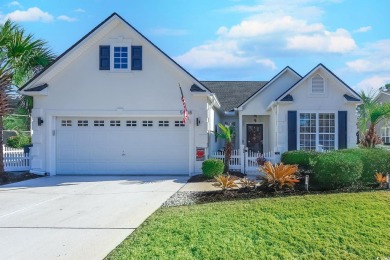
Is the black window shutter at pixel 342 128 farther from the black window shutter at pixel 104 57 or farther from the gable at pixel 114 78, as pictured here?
the black window shutter at pixel 104 57

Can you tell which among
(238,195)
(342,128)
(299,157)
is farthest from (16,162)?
(342,128)

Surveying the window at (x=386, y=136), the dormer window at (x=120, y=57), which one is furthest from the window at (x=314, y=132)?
the window at (x=386, y=136)

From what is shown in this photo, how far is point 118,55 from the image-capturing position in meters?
16.4

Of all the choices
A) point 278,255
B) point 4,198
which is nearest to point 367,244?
point 278,255

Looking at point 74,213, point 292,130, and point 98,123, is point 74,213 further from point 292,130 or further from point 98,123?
point 292,130

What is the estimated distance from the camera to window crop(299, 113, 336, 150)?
673 inches

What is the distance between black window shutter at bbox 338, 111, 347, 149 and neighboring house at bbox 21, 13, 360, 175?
44 mm

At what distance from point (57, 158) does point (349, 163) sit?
39.3 feet

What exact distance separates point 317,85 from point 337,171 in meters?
7.44

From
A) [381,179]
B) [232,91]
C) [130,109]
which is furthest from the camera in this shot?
[232,91]

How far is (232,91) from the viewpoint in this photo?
2731 cm

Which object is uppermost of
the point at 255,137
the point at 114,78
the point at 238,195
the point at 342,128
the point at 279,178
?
the point at 114,78

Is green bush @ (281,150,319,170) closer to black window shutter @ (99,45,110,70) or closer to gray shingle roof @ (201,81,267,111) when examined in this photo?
black window shutter @ (99,45,110,70)

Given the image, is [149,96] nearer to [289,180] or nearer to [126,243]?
[289,180]
